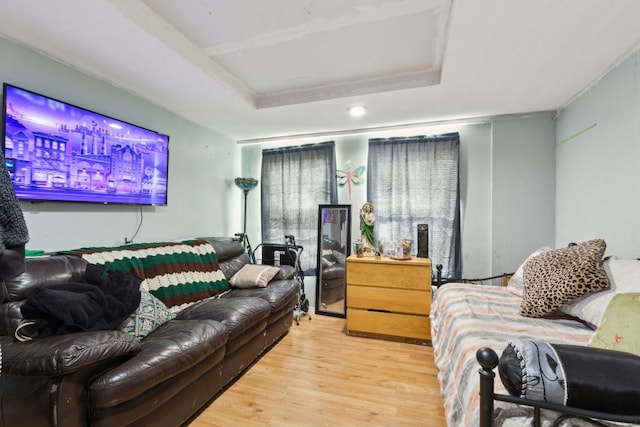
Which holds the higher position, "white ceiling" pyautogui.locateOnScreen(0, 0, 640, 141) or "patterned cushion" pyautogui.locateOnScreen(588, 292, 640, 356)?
"white ceiling" pyautogui.locateOnScreen(0, 0, 640, 141)

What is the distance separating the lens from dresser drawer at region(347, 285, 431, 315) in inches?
106

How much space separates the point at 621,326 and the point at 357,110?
2429 millimetres

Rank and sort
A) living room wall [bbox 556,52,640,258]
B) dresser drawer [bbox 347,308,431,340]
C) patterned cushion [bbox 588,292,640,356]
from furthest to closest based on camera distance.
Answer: dresser drawer [bbox 347,308,431,340]
living room wall [bbox 556,52,640,258]
patterned cushion [bbox 588,292,640,356]

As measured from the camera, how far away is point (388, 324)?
2762 mm

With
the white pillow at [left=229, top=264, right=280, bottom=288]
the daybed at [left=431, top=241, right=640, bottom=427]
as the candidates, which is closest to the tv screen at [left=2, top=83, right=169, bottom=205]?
the white pillow at [left=229, top=264, right=280, bottom=288]

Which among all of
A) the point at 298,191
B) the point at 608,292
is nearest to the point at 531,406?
the point at 608,292

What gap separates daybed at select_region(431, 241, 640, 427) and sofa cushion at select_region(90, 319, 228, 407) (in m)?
1.29

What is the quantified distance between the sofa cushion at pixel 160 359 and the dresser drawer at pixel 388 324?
145 centimetres

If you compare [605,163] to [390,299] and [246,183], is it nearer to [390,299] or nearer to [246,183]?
[390,299]

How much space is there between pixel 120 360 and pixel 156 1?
1849mm

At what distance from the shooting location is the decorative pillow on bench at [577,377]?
0.73 metres

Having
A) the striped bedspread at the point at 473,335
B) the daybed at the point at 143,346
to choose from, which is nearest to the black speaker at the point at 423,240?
the striped bedspread at the point at 473,335

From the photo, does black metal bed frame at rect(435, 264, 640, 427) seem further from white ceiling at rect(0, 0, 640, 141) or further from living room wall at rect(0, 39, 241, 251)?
living room wall at rect(0, 39, 241, 251)

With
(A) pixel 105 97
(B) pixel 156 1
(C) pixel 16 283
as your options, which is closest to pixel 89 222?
(C) pixel 16 283
